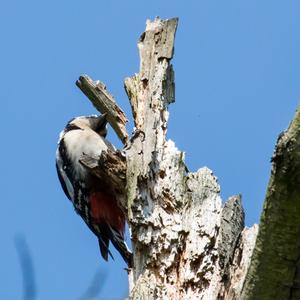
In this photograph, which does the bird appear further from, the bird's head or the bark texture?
the bark texture

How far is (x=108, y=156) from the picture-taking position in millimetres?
3838

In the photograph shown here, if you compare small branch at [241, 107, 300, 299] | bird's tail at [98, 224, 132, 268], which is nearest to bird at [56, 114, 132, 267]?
bird's tail at [98, 224, 132, 268]

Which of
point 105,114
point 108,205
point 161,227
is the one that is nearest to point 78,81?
point 105,114

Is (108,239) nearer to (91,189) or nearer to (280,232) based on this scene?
(91,189)

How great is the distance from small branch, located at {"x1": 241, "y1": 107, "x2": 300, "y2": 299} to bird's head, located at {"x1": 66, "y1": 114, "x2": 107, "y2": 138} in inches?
135

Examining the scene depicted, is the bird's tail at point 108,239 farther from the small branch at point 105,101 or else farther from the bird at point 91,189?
the small branch at point 105,101

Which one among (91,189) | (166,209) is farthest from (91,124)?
(166,209)

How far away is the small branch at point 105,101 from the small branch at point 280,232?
2.40 m

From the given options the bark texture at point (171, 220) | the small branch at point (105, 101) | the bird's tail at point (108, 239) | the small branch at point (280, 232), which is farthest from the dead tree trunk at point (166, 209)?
the bird's tail at point (108, 239)

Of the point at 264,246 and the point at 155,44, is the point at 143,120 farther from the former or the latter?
the point at 264,246

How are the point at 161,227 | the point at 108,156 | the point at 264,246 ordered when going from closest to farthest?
the point at 264,246 → the point at 161,227 → the point at 108,156

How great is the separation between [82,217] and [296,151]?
3524 mm

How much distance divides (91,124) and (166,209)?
7.57ft

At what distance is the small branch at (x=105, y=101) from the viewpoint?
4.40 m
